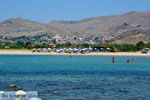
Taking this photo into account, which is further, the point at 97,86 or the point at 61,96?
the point at 97,86

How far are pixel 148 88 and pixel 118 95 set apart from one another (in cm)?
677

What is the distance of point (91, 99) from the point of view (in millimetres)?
35688

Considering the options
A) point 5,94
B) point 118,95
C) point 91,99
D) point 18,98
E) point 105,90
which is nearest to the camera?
point 18,98

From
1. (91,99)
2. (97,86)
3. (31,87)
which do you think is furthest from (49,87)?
(91,99)

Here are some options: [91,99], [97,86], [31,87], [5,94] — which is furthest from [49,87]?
[5,94]

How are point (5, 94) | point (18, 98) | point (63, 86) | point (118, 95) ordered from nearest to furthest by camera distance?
1. point (18, 98)
2. point (5, 94)
3. point (118, 95)
4. point (63, 86)

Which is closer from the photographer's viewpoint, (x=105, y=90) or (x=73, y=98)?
(x=73, y=98)

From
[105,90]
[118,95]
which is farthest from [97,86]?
[118,95]

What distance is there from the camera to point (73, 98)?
35.9m

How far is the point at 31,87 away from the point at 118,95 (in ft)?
32.1

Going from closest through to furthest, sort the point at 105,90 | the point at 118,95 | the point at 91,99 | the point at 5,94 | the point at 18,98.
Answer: the point at 18,98 < the point at 5,94 < the point at 91,99 < the point at 118,95 < the point at 105,90

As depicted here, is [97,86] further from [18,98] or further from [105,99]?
[18,98]

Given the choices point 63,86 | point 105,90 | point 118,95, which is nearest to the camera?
point 118,95

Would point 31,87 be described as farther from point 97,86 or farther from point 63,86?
point 97,86
